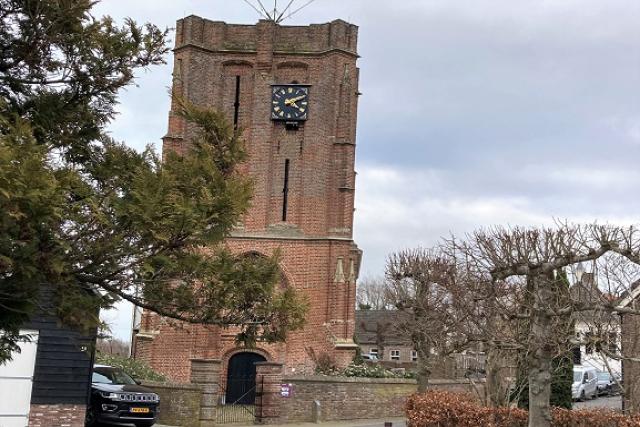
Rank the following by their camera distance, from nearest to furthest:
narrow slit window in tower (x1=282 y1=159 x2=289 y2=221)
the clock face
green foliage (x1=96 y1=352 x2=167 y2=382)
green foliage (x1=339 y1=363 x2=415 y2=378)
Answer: green foliage (x1=96 y1=352 x2=167 y2=382)
green foliage (x1=339 y1=363 x2=415 y2=378)
narrow slit window in tower (x1=282 y1=159 x2=289 y2=221)
the clock face

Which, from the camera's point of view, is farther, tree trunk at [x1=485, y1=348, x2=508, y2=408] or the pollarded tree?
tree trunk at [x1=485, y1=348, x2=508, y2=408]

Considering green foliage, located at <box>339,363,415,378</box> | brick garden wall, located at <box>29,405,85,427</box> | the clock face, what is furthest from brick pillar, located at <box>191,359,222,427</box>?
the clock face

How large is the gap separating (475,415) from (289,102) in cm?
2032

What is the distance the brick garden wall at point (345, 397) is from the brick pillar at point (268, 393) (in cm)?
52

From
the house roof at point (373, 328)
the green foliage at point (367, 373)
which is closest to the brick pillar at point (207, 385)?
the green foliage at point (367, 373)

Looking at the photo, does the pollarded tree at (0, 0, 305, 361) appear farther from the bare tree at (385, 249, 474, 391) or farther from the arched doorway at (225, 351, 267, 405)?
the arched doorway at (225, 351, 267, 405)

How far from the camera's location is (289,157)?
3350cm

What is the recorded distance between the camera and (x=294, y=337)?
1238 inches

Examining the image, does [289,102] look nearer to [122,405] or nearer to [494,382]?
[494,382]

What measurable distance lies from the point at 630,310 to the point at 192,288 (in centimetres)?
801

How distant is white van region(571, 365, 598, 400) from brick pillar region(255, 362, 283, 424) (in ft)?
60.5

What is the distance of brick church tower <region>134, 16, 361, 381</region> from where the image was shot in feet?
103

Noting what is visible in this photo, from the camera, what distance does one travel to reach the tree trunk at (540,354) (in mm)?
13305

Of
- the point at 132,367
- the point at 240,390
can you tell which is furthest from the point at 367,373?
the point at 132,367
